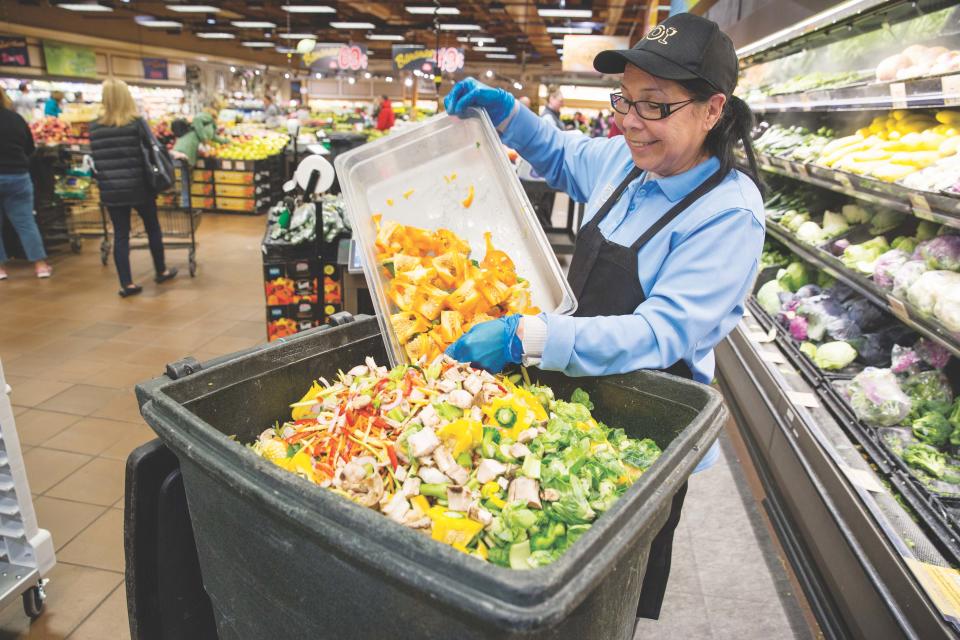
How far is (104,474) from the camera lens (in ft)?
9.50

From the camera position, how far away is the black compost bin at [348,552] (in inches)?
27.1

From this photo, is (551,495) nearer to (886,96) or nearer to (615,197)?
(615,197)

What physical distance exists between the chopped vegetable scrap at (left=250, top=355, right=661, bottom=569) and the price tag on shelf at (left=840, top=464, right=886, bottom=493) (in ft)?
4.46

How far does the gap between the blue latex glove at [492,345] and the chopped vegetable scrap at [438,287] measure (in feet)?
0.48

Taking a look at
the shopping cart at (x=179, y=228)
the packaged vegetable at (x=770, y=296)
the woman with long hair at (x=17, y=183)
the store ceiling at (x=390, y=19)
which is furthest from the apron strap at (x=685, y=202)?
the store ceiling at (x=390, y=19)

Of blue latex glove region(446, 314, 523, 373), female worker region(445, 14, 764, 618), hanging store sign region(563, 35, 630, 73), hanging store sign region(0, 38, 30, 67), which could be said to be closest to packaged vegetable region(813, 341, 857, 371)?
female worker region(445, 14, 764, 618)

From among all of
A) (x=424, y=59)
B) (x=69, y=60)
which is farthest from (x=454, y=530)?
(x=69, y=60)

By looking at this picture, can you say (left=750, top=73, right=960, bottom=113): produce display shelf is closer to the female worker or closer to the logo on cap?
the female worker

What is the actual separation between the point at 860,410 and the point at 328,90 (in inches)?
1236

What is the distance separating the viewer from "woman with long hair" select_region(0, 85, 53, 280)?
5.40m

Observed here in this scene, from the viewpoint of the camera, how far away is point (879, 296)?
2758 millimetres

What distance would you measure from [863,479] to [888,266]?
108 centimetres

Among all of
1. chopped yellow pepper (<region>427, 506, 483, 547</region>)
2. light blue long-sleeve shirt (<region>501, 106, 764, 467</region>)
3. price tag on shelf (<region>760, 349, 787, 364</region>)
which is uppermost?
light blue long-sleeve shirt (<region>501, 106, 764, 467</region>)

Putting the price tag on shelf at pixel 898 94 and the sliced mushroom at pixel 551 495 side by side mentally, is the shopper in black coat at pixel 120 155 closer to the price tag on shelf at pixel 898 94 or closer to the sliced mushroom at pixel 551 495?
the price tag on shelf at pixel 898 94
